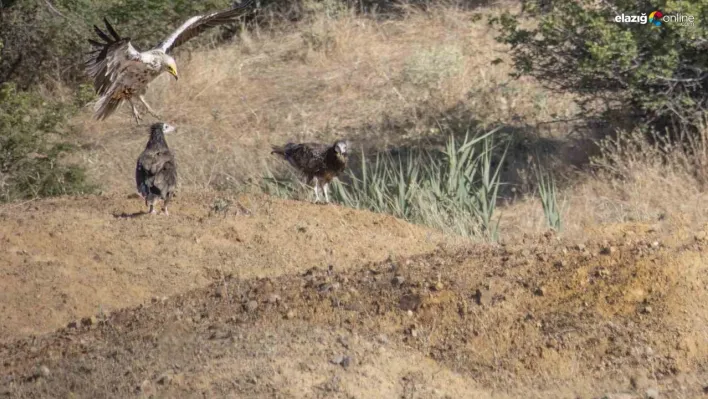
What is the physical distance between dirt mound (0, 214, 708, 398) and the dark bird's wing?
266cm

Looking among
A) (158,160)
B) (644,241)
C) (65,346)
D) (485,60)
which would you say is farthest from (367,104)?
(65,346)

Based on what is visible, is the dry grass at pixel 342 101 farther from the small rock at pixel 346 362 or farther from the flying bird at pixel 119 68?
the small rock at pixel 346 362

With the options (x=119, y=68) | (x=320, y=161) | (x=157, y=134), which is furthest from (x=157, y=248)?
(x=320, y=161)

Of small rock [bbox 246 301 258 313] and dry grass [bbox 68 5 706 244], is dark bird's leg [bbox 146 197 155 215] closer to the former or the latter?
dry grass [bbox 68 5 706 244]

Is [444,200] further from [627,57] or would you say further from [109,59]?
[109,59]

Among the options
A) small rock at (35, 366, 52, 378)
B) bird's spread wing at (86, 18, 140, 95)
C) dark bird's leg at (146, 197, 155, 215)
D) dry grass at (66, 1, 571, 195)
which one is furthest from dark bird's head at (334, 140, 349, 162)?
small rock at (35, 366, 52, 378)

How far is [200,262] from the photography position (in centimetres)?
932

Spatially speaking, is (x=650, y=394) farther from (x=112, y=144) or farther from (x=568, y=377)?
(x=112, y=144)

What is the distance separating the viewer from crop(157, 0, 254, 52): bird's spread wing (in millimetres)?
11237

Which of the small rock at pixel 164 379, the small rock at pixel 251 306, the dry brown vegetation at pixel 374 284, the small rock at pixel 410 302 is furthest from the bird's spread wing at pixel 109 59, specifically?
the small rock at pixel 164 379

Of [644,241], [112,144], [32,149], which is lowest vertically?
[112,144]

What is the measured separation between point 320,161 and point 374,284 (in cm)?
434

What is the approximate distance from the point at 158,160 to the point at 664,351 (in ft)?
17.2

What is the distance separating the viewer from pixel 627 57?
1220 centimetres
